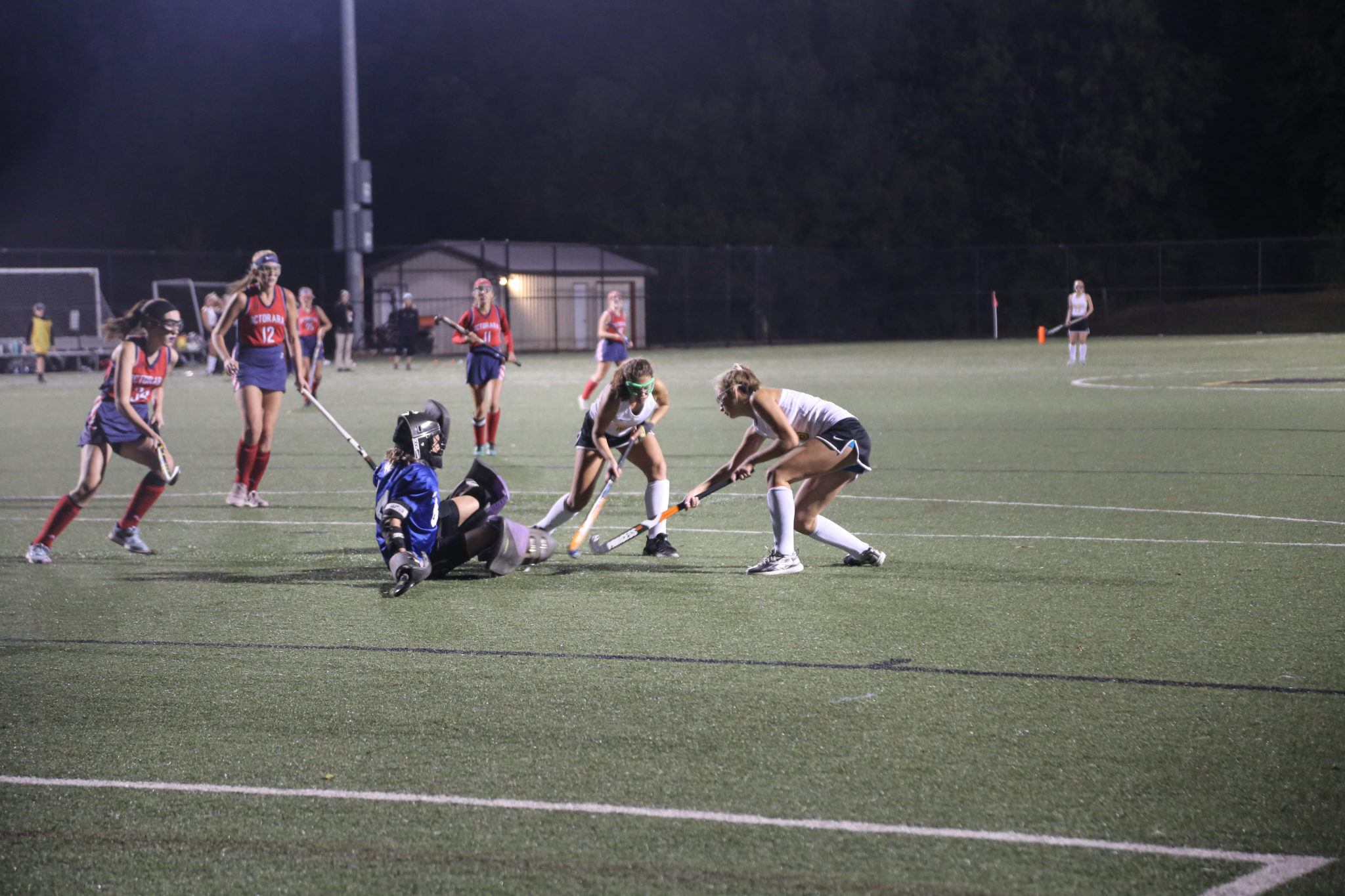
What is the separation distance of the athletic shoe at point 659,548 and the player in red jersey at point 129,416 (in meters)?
3.05

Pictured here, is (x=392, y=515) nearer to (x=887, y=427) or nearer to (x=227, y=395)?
(x=887, y=427)

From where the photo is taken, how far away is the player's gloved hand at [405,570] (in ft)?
23.1

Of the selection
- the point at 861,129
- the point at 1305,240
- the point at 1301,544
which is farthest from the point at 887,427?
the point at 861,129

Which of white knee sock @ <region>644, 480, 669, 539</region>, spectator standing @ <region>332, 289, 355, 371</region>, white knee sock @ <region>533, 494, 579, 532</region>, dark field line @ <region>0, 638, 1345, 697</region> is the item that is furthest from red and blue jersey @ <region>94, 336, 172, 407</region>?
spectator standing @ <region>332, 289, 355, 371</region>

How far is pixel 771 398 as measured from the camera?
311 inches

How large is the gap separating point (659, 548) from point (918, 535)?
1874 millimetres

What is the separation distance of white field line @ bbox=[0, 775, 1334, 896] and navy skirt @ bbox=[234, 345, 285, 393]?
6.79 metres

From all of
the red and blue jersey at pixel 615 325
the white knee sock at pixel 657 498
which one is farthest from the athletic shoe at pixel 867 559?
the red and blue jersey at pixel 615 325

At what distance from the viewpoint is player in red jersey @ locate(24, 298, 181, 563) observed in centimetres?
854

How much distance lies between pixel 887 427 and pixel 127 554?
10182 millimetres

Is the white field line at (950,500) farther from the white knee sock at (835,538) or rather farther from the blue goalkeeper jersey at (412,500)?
the blue goalkeeper jersey at (412,500)

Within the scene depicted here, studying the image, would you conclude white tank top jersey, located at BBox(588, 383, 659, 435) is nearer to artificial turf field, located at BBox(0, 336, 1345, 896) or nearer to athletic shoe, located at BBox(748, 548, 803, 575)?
artificial turf field, located at BBox(0, 336, 1345, 896)

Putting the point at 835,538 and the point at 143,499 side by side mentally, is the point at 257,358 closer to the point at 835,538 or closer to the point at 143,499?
the point at 143,499

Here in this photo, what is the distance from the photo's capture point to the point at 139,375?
342 inches
